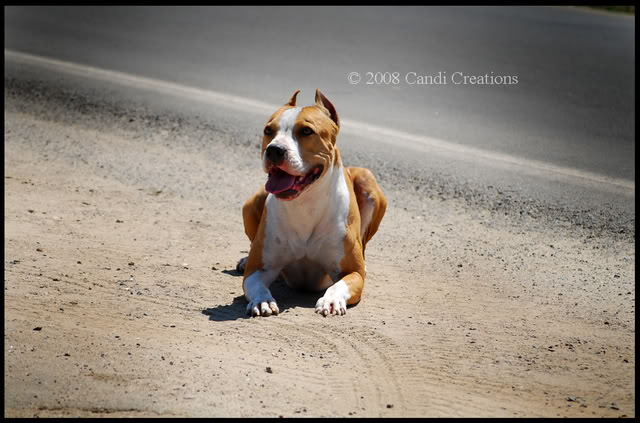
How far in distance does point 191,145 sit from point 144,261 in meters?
3.58

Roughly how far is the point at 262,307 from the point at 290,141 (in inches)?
46.5

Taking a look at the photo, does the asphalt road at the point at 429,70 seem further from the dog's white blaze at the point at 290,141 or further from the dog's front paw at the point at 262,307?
the dog's front paw at the point at 262,307

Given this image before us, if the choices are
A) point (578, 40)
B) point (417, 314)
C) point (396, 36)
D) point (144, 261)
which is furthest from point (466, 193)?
point (578, 40)

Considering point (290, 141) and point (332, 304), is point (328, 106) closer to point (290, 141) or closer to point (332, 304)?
point (290, 141)

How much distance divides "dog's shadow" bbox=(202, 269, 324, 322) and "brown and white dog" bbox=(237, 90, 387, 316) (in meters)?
0.07

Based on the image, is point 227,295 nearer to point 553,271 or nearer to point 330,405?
point 330,405

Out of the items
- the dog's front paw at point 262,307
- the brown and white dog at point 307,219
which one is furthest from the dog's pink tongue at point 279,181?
the dog's front paw at point 262,307

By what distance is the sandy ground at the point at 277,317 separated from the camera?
458 centimetres

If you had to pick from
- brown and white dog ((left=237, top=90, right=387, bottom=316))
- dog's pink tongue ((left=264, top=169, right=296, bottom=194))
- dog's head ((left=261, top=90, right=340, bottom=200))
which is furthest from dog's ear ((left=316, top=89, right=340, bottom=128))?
dog's pink tongue ((left=264, top=169, right=296, bottom=194))

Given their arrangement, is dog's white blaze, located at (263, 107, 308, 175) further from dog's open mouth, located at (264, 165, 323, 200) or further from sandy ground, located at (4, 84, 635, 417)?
sandy ground, located at (4, 84, 635, 417)

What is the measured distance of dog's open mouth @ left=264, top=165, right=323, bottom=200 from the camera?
223 inches

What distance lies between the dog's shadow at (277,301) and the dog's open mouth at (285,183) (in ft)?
2.82

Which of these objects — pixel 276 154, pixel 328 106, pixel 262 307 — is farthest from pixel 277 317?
pixel 328 106

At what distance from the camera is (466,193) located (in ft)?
28.8
